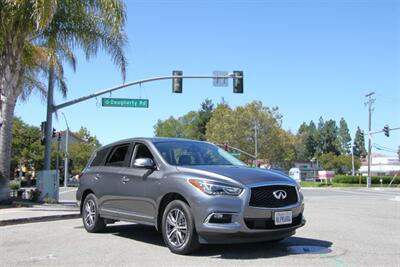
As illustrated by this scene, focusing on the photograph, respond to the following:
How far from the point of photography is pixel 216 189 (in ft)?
22.8

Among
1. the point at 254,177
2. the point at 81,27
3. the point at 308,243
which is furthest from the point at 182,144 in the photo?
the point at 81,27

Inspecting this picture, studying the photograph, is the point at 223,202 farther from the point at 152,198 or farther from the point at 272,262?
the point at 152,198

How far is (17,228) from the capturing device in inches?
443

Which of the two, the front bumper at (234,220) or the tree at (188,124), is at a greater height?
the tree at (188,124)

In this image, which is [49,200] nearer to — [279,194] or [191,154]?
[191,154]

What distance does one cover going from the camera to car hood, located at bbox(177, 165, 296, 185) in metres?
7.04

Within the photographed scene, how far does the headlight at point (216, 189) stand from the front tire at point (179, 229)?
0.40 meters

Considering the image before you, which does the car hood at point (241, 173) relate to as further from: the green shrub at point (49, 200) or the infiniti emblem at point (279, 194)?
the green shrub at point (49, 200)

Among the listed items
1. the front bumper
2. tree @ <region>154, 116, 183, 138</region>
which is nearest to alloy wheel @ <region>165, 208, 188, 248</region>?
the front bumper

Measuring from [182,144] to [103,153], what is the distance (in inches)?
82.3

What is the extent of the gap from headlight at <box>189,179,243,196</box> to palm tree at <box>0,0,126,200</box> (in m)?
10.8

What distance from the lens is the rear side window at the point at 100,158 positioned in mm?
9859

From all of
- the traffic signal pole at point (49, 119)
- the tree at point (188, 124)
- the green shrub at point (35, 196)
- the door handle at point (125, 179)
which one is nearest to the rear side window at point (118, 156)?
the door handle at point (125, 179)

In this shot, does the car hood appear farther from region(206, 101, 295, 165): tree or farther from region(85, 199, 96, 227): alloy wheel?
region(206, 101, 295, 165): tree
